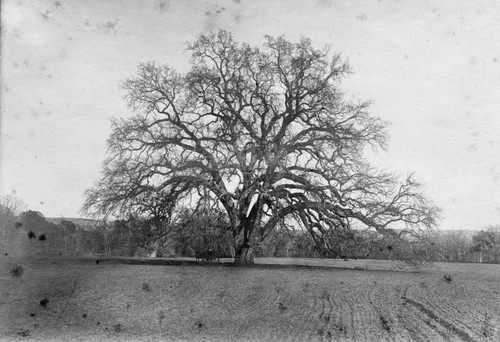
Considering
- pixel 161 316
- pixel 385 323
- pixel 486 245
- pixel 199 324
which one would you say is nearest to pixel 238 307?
pixel 199 324

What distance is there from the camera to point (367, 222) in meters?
23.2

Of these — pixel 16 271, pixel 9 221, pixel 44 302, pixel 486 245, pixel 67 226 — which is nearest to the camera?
pixel 44 302

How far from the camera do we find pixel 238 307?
15453mm

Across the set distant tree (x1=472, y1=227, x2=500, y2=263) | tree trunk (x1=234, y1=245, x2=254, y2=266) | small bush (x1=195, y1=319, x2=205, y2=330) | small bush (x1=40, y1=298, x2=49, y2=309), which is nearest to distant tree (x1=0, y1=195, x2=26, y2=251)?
tree trunk (x1=234, y1=245, x2=254, y2=266)

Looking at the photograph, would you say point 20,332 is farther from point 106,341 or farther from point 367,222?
point 367,222

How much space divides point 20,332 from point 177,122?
13.7 m

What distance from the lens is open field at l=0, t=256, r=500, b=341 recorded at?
43.8 feet

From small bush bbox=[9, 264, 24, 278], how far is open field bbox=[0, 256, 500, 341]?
0.16 meters

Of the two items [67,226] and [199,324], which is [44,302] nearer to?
[199,324]

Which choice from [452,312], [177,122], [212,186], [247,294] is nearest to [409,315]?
[452,312]

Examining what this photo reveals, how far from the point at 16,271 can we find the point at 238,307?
8.42 metres

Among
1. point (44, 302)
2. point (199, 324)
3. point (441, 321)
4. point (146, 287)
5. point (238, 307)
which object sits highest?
point (146, 287)

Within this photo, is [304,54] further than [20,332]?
Yes

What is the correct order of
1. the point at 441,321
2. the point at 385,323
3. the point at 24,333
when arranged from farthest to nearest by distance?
the point at 441,321 < the point at 385,323 < the point at 24,333
